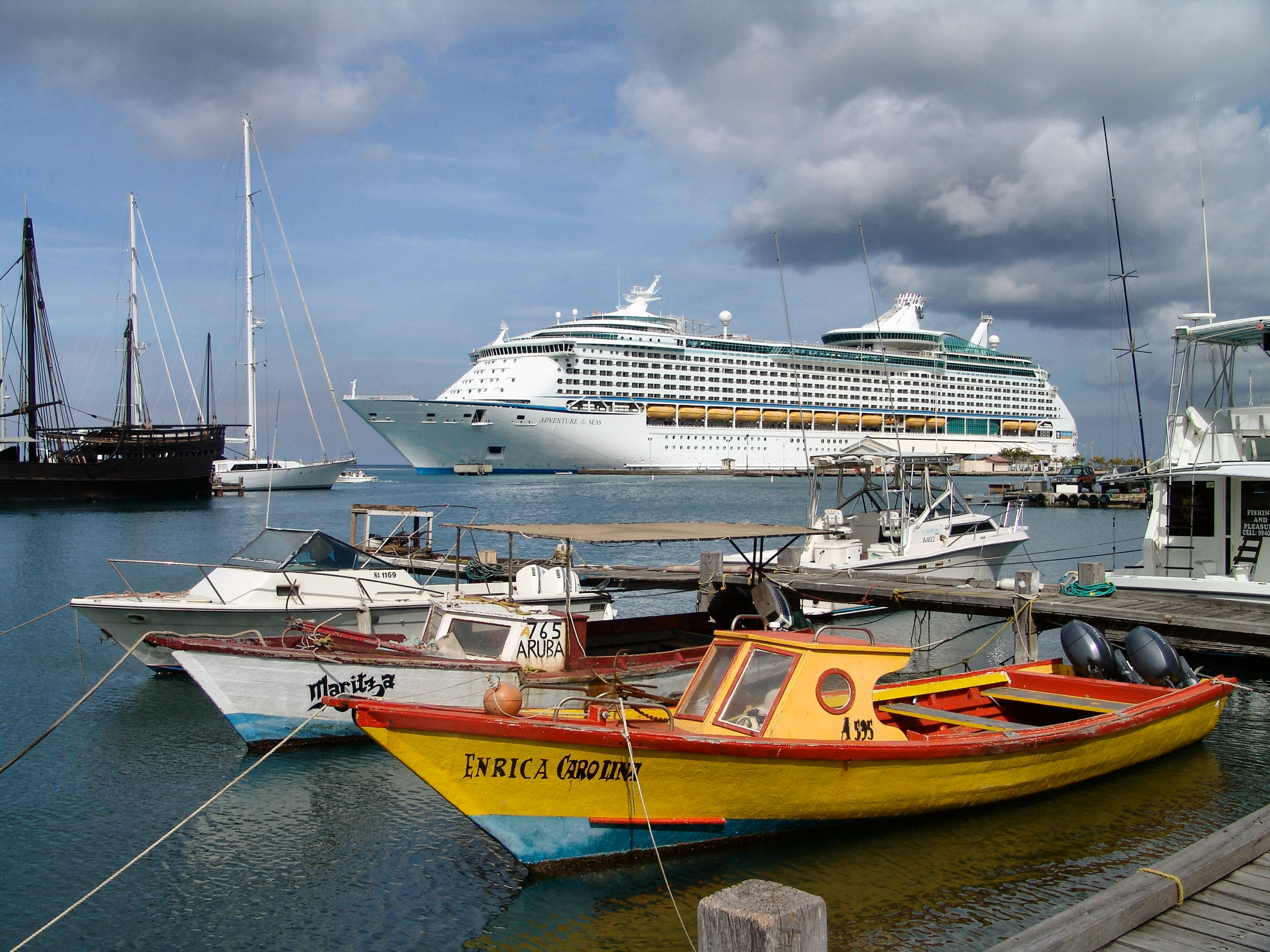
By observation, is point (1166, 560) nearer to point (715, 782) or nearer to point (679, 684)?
point (679, 684)

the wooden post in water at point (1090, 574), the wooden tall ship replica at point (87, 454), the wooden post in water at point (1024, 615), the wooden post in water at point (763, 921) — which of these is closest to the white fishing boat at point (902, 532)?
the wooden post in water at point (1090, 574)

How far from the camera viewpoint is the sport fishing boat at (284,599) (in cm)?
1280

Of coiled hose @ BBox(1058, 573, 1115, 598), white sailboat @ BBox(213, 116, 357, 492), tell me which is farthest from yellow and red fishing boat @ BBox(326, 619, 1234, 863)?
white sailboat @ BBox(213, 116, 357, 492)

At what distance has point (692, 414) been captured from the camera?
86125 millimetres

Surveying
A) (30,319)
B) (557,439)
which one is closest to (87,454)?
(30,319)

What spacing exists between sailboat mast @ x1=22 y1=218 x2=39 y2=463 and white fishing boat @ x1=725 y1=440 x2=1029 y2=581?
50.7m

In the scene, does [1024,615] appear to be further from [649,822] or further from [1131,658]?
[649,822]

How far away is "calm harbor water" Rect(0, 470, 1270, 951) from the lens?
6516 millimetres

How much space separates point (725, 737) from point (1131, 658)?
6512 millimetres

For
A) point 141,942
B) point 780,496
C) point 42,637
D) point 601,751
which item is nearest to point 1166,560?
point 601,751

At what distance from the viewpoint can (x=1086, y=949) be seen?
13.5 ft

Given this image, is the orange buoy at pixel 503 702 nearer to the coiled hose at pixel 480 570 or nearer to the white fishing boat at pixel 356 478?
the coiled hose at pixel 480 570

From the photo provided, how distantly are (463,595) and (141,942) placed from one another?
275 inches

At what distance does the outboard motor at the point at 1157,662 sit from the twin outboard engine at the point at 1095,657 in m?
0.10
